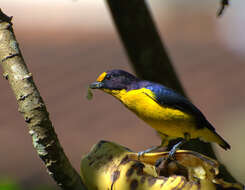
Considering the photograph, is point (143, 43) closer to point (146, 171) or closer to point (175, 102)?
point (175, 102)

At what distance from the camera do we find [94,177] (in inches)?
95.4

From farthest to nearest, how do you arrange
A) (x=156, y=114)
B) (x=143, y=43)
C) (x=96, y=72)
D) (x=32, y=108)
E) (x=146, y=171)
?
(x=96, y=72)
(x=143, y=43)
(x=156, y=114)
(x=146, y=171)
(x=32, y=108)

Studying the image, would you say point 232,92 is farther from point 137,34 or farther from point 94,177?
point 94,177

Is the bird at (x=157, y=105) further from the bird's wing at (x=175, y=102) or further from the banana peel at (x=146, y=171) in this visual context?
the banana peel at (x=146, y=171)

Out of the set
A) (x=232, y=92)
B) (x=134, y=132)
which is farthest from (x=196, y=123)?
(x=232, y=92)

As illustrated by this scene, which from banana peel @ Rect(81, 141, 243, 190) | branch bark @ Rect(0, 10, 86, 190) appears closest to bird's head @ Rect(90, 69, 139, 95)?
banana peel @ Rect(81, 141, 243, 190)

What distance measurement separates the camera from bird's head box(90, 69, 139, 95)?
108 inches

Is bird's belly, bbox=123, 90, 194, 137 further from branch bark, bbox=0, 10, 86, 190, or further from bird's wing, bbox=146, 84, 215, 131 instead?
branch bark, bbox=0, 10, 86, 190

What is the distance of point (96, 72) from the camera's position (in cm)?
941

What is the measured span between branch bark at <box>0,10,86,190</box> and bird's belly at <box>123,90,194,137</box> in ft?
2.55

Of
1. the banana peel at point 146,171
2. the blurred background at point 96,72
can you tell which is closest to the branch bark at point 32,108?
the banana peel at point 146,171

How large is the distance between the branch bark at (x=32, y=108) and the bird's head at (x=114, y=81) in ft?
2.36

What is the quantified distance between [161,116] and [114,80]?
1.20ft

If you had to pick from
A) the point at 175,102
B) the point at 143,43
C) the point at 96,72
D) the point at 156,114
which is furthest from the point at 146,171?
the point at 96,72
